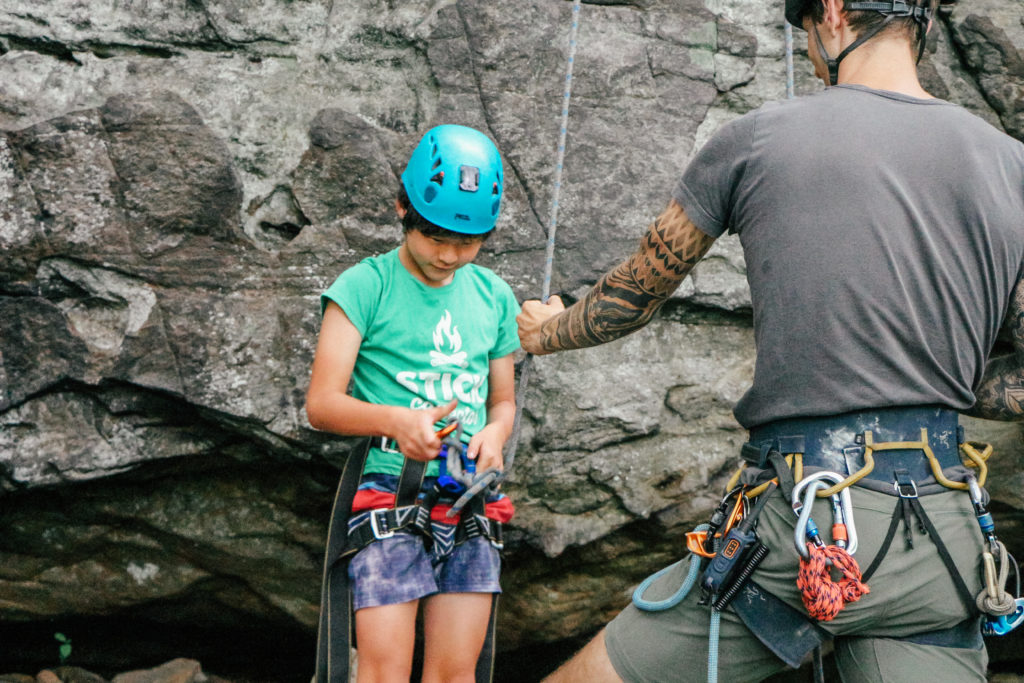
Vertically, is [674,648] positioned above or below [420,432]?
below

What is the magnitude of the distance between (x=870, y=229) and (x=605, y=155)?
1.47m

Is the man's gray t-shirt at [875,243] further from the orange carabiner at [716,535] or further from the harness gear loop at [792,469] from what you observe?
the orange carabiner at [716,535]

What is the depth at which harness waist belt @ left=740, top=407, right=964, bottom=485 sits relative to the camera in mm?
2002

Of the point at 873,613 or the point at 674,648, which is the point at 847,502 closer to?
the point at 873,613

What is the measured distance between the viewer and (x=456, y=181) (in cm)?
253

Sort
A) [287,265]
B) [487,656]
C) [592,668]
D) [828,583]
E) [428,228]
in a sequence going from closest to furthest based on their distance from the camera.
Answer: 1. [828,583]
2. [592,668]
3. [428,228]
4. [487,656]
5. [287,265]

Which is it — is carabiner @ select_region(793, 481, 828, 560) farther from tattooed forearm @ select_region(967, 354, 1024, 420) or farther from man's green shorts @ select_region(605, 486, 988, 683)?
tattooed forearm @ select_region(967, 354, 1024, 420)

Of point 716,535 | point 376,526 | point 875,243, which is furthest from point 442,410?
point 875,243

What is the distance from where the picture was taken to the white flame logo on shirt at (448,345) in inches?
103

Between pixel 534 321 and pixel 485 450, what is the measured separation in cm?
43

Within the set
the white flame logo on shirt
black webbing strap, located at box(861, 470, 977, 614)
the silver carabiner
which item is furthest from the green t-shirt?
black webbing strap, located at box(861, 470, 977, 614)

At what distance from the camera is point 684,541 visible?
11.5 feet

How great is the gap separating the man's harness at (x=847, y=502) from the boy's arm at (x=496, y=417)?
0.68m

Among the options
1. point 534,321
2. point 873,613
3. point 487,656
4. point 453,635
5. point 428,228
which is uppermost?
point 428,228
